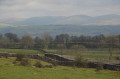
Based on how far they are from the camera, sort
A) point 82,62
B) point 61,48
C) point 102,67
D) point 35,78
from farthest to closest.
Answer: point 61,48
point 82,62
point 102,67
point 35,78

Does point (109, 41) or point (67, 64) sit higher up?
point (109, 41)

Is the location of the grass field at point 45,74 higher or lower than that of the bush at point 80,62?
higher

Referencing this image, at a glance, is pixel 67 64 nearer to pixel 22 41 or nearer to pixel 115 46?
pixel 115 46

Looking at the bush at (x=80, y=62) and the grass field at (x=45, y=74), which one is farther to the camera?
the bush at (x=80, y=62)

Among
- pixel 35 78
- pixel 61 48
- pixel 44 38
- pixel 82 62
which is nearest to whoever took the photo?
pixel 35 78

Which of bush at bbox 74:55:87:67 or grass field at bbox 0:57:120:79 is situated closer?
grass field at bbox 0:57:120:79

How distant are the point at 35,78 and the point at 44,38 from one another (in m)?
108

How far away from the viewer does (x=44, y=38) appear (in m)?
123

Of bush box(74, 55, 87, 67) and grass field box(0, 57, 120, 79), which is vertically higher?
grass field box(0, 57, 120, 79)

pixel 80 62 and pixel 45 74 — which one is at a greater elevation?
pixel 45 74

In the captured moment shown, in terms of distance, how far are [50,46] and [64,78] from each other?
9489 centimetres

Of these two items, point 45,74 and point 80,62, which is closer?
point 45,74

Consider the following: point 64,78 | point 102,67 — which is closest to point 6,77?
point 64,78

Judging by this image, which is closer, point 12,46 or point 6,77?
point 6,77
